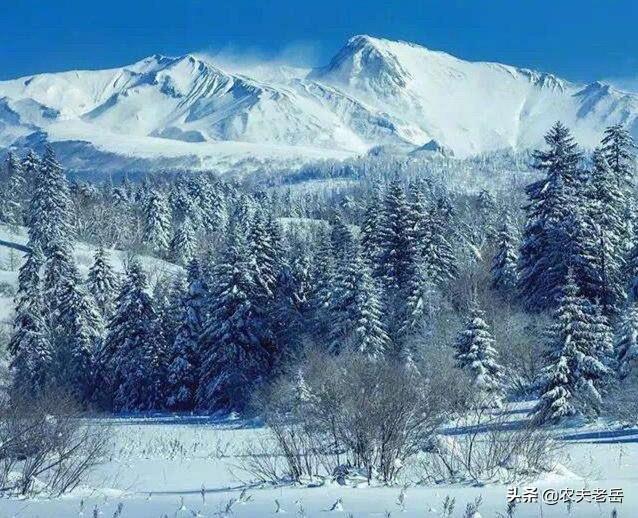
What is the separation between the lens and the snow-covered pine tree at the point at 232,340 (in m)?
46.4

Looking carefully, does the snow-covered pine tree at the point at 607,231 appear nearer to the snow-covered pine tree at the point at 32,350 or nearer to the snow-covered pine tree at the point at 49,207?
the snow-covered pine tree at the point at 32,350

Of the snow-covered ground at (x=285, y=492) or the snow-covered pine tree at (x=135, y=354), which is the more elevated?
the snow-covered ground at (x=285, y=492)

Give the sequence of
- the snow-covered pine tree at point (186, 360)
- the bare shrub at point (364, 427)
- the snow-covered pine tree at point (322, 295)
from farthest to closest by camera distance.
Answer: the snow-covered pine tree at point (186, 360) → the snow-covered pine tree at point (322, 295) → the bare shrub at point (364, 427)

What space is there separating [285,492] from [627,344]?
61.1 ft

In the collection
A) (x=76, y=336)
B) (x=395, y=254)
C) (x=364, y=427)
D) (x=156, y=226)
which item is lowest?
(x=76, y=336)

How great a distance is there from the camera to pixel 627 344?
28.4m

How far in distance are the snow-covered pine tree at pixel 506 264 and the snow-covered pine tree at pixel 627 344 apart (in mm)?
20818

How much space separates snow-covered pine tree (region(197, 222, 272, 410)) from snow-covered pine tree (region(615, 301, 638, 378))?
A: 22.7 meters

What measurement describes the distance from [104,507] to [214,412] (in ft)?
110

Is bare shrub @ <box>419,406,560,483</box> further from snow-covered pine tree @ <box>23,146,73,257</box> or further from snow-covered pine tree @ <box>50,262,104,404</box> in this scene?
snow-covered pine tree @ <box>23,146,73,257</box>

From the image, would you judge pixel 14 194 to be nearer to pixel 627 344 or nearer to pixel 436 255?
pixel 436 255

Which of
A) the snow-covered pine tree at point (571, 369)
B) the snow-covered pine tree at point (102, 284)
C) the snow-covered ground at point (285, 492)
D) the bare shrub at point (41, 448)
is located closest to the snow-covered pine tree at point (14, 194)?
the snow-covered pine tree at point (102, 284)

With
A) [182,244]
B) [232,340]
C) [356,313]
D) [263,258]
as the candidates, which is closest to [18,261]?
[182,244]

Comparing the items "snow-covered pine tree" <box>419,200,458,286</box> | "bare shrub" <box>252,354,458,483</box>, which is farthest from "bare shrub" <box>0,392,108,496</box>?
"snow-covered pine tree" <box>419,200,458,286</box>
